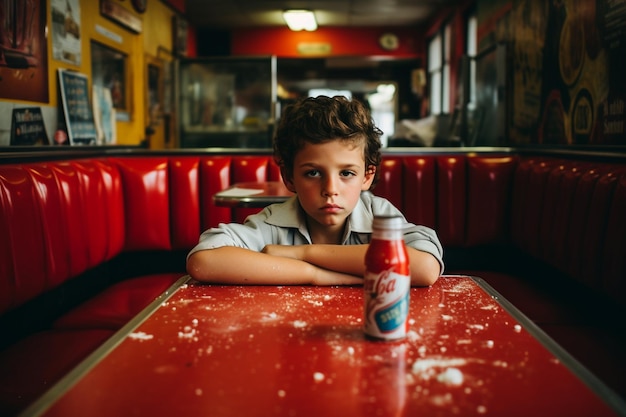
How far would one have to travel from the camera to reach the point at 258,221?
69.3 inches

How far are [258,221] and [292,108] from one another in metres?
0.36

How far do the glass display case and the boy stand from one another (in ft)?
19.3

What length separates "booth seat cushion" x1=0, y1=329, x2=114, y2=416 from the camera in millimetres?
1670

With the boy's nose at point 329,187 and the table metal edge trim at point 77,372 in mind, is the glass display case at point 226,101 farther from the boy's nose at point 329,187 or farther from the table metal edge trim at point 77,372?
the table metal edge trim at point 77,372

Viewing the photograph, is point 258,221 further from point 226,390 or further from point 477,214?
point 477,214

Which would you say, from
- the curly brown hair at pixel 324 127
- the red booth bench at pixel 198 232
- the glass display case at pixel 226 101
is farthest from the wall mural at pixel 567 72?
the glass display case at pixel 226 101

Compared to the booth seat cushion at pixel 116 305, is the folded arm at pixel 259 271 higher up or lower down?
higher up

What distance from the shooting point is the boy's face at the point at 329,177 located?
1.53 meters

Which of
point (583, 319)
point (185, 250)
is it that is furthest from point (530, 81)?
point (185, 250)

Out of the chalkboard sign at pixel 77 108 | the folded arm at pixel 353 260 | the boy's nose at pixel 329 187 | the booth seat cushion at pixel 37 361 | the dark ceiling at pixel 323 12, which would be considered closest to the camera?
the folded arm at pixel 353 260

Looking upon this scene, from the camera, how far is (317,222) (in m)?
1.78

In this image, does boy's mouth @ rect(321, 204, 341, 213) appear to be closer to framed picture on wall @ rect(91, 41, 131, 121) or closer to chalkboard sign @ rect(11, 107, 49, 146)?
chalkboard sign @ rect(11, 107, 49, 146)

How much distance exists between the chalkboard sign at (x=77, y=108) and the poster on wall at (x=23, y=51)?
0.83 feet

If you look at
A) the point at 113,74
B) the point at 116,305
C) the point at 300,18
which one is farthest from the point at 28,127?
the point at 300,18
